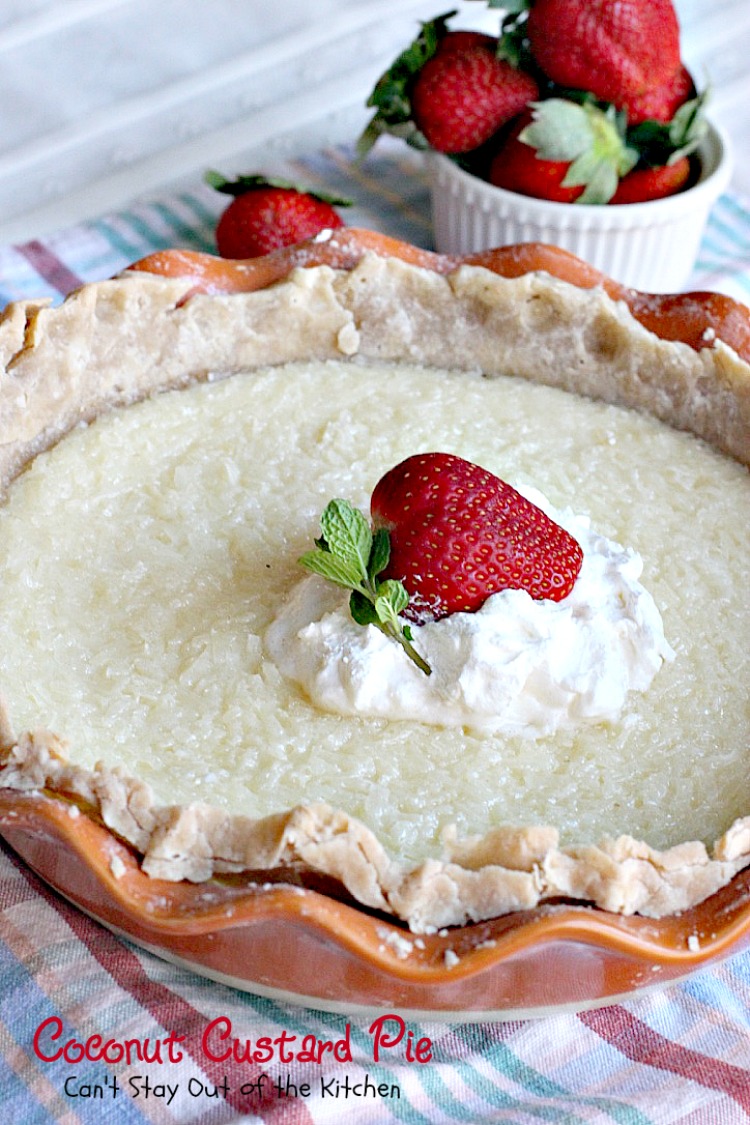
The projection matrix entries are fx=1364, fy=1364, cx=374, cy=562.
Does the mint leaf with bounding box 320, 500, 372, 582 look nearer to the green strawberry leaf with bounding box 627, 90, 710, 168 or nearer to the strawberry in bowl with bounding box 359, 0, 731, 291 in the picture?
the strawberry in bowl with bounding box 359, 0, 731, 291

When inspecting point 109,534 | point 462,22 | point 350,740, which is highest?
point 109,534

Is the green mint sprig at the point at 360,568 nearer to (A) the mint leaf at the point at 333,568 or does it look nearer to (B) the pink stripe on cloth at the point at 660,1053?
(A) the mint leaf at the point at 333,568

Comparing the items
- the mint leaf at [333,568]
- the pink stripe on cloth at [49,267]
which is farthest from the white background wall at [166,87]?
the mint leaf at [333,568]

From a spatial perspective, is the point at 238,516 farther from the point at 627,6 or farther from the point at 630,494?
the point at 627,6

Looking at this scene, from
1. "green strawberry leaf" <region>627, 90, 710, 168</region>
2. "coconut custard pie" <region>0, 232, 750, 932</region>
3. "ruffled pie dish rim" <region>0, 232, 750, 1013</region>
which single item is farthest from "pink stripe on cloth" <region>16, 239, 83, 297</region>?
"ruffled pie dish rim" <region>0, 232, 750, 1013</region>

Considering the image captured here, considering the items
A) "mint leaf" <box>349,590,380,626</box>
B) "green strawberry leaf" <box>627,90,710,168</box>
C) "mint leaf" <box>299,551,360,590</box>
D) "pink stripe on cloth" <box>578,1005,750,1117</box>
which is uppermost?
"mint leaf" <box>299,551,360,590</box>

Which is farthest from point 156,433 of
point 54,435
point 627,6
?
point 627,6

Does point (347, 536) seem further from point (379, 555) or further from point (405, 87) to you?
point (405, 87)
